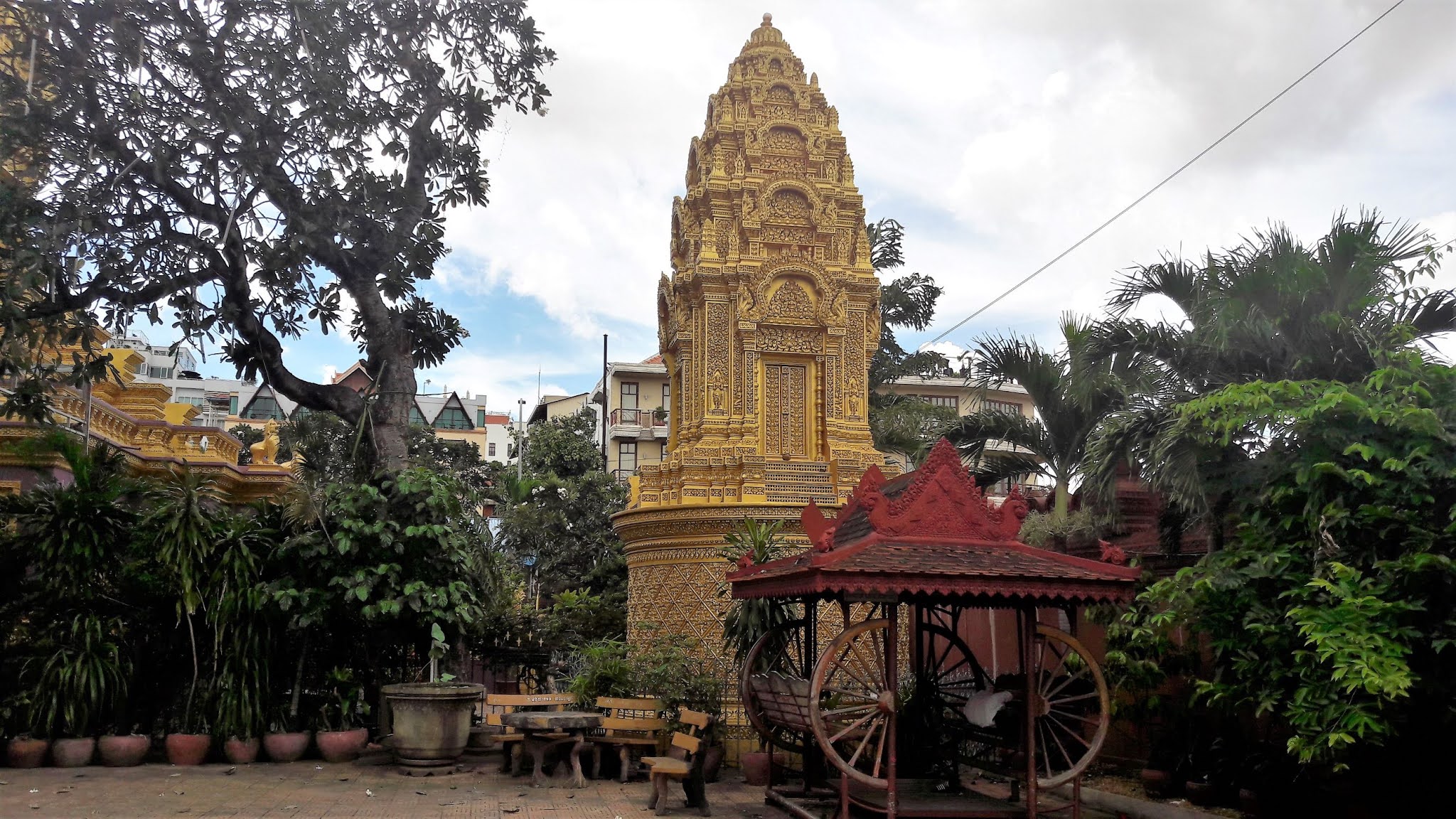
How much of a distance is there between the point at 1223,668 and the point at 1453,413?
2.58 metres

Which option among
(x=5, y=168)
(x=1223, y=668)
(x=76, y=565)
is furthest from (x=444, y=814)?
(x=5, y=168)

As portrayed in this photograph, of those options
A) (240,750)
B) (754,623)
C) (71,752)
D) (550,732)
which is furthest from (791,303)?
(71,752)

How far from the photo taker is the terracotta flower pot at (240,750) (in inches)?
482

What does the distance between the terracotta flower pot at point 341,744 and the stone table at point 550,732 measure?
6.76 ft

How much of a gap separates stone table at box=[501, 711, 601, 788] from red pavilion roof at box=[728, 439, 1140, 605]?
3.11 metres

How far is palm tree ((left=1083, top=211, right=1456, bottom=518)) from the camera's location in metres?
9.16

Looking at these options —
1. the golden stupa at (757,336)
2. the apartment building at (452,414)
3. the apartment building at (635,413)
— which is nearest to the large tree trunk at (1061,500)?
the golden stupa at (757,336)

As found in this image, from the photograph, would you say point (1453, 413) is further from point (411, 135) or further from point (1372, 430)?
point (411, 135)

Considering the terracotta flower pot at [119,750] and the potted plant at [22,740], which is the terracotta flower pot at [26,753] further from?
the terracotta flower pot at [119,750]

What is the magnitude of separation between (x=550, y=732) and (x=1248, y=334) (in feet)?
25.0

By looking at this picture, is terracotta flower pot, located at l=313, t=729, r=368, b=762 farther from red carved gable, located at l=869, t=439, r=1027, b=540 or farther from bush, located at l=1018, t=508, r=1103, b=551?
bush, located at l=1018, t=508, r=1103, b=551

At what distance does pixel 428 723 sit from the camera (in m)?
12.1

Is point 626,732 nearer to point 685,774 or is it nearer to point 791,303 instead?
point 685,774

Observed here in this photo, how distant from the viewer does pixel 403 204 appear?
555 inches
